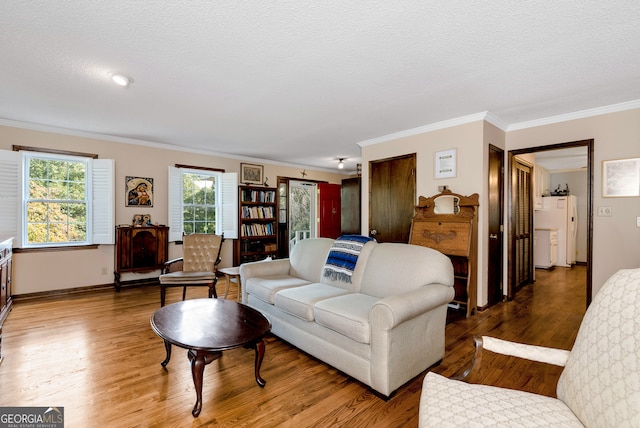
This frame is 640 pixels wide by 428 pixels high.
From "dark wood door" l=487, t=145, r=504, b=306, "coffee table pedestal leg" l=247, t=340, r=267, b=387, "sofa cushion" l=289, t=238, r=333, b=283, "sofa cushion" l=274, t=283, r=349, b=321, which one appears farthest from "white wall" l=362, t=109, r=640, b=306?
"coffee table pedestal leg" l=247, t=340, r=267, b=387

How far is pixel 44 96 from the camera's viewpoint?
3.14 metres

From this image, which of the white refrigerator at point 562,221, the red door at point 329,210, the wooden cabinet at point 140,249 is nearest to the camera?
the wooden cabinet at point 140,249

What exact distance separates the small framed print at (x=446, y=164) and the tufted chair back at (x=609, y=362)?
2.81 meters

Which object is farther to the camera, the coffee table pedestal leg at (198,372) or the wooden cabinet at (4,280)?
the wooden cabinet at (4,280)

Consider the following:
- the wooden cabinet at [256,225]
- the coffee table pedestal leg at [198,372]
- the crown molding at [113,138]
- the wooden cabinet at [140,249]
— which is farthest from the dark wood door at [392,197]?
the wooden cabinet at [140,249]

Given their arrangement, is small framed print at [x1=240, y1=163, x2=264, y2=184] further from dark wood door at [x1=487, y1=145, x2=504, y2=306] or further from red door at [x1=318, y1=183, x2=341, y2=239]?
dark wood door at [x1=487, y1=145, x2=504, y2=306]

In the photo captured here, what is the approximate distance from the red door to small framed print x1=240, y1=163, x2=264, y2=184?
1588 millimetres

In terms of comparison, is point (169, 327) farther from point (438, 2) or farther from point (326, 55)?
point (438, 2)

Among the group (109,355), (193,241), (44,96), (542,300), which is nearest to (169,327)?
(109,355)

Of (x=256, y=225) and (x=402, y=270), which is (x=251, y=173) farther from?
(x=402, y=270)

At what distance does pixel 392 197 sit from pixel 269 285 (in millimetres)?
2454

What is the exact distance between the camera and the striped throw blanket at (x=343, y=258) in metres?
2.83

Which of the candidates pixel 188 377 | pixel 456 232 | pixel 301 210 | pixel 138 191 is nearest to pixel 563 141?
pixel 456 232

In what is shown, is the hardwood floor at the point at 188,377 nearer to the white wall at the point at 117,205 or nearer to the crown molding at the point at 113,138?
the white wall at the point at 117,205
